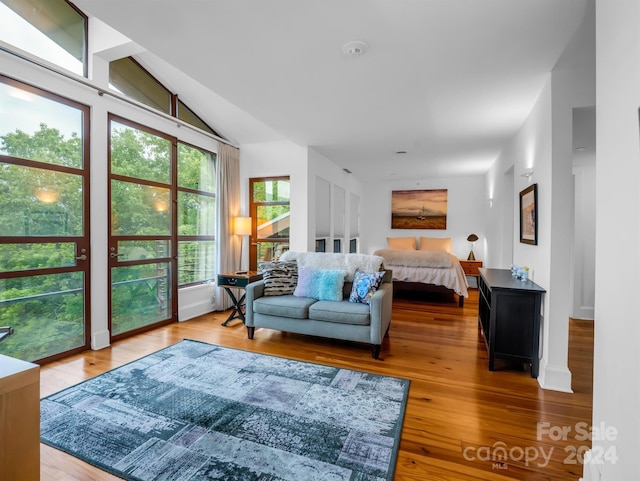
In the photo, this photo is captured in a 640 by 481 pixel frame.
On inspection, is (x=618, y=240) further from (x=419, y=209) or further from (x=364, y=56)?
(x=419, y=209)

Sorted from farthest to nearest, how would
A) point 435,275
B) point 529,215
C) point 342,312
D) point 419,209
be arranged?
point 419,209 → point 435,275 → point 342,312 → point 529,215

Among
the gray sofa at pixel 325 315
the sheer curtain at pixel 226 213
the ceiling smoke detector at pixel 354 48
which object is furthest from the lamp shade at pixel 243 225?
the ceiling smoke detector at pixel 354 48

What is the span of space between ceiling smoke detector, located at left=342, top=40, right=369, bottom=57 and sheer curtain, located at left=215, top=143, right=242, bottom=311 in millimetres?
3127

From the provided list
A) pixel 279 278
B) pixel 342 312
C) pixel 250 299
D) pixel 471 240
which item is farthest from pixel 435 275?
pixel 250 299

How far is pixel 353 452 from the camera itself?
176cm

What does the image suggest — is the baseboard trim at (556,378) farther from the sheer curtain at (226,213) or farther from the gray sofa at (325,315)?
the sheer curtain at (226,213)

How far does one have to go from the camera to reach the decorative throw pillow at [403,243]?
751 cm

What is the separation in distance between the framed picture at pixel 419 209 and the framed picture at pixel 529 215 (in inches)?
172

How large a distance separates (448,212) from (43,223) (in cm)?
745

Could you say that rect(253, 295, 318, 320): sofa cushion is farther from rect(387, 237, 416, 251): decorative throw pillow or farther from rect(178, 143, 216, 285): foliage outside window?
rect(387, 237, 416, 251): decorative throw pillow

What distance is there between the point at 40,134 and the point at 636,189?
165 inches

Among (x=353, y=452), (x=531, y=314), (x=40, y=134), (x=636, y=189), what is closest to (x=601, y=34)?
(x=636, y=189)

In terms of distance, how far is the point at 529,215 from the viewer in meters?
2.99

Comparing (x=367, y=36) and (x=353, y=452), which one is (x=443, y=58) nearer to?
(x=367, y=36)
